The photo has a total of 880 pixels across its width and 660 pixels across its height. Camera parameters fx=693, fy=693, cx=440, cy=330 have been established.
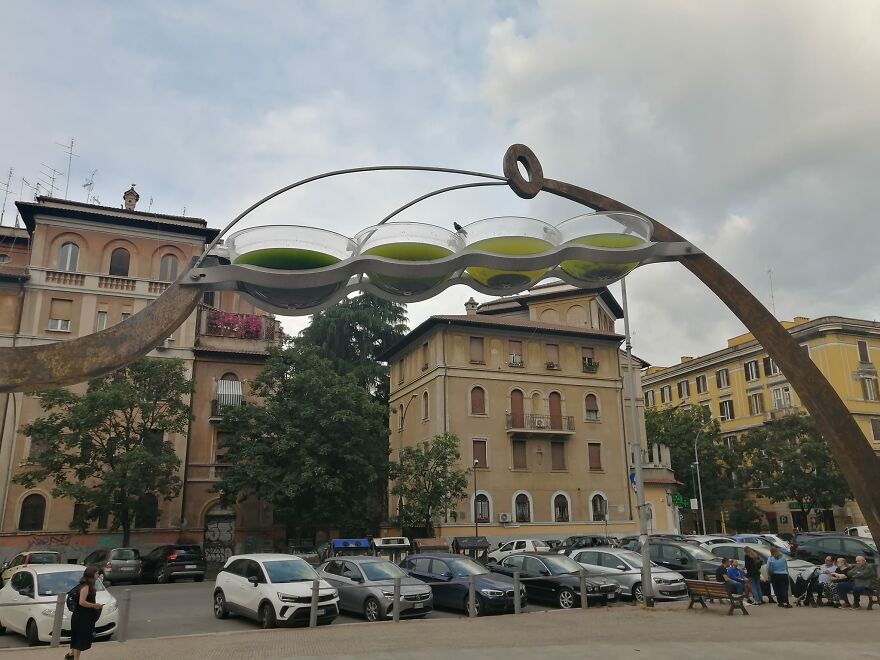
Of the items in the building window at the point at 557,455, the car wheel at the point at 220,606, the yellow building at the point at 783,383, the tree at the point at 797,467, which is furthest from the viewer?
the yellow building at the point at 783,383

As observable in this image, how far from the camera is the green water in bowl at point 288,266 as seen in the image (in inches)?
297

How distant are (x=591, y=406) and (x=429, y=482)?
14466 millimetres

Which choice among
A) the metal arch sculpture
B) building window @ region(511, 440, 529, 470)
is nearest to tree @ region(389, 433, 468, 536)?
building window @ region(511, 440, 529, 470)

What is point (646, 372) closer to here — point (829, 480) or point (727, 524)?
point (727, 524)

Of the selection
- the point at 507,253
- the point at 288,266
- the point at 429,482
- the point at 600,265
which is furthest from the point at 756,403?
the point at 288,266

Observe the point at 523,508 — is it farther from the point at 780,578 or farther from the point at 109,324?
the point at 109,324

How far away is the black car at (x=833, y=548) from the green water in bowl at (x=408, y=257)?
2076 centimetres

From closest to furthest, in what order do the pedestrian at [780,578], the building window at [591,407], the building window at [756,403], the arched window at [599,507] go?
the pedestrian at [780,578] → the arched window at [599,507] → the building window at [591,407] → the building window at [756,403]

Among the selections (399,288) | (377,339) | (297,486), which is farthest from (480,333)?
(399,288)

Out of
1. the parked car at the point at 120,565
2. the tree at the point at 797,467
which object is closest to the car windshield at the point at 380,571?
the parked car at the point at 120,565

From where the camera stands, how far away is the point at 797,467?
149 ft

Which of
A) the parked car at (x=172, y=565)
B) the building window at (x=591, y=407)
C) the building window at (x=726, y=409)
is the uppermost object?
the building window at (x=726, y=409)

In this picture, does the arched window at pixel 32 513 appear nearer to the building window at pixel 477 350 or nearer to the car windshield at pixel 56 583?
the car windshield at pixel 56 583

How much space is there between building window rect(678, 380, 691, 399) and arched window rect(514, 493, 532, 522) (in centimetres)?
3639
